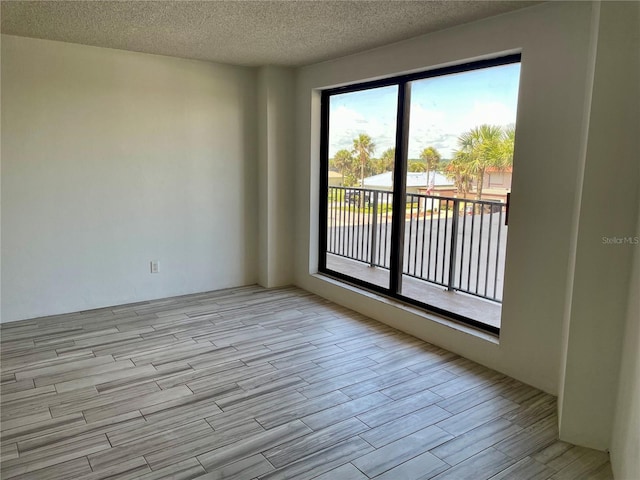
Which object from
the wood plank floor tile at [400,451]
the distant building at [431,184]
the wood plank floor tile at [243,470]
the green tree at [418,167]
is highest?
the green tree at [418,167]

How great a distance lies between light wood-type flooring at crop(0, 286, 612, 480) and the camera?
220 cm

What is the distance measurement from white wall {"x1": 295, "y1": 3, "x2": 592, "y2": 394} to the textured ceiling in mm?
163

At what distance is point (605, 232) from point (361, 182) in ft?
10.8

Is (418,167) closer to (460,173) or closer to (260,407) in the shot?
(460,173)

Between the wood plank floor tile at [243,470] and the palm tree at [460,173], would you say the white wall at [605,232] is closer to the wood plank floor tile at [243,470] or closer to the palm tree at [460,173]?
the wood plank floor tile at [243,470]

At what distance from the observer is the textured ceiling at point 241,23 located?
2912 millimetres

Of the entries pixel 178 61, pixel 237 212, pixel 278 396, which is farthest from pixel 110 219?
pixel 278 396

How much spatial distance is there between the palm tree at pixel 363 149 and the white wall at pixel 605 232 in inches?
115

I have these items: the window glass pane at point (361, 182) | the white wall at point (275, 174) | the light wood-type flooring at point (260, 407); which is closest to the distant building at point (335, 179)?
the window glass pane at point (361, 182)

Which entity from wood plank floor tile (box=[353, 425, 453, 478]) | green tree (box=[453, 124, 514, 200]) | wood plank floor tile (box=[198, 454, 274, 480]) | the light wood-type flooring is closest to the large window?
green tree (box=[453, 124, 514, 200])

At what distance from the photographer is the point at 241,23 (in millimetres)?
3273

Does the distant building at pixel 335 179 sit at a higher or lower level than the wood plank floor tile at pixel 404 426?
higher

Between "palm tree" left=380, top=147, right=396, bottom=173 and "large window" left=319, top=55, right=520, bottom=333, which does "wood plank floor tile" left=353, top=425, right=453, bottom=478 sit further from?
"palm tree" left=380, top=147, right=396, bottom=173

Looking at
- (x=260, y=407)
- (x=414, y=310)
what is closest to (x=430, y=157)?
(x=414, y=310)
